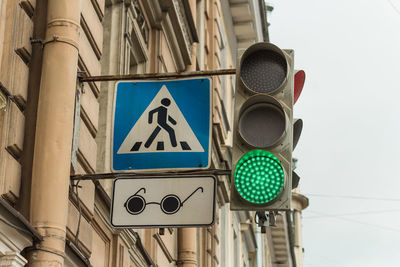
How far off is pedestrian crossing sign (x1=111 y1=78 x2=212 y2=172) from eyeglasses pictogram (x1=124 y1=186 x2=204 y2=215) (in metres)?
0.28

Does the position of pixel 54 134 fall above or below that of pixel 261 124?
above

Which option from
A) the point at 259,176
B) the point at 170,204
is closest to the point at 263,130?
the point at 259,176

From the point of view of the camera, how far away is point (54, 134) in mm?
8352

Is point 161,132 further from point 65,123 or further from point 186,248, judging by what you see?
point 186,248

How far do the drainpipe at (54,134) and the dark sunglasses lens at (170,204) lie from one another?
0.85 meters

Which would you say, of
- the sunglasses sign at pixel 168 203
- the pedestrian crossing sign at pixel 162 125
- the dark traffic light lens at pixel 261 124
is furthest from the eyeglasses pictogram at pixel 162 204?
the dark traffic light lens at pixel 261 124

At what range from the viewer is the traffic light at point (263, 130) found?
6992mm

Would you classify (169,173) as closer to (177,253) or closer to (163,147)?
(163,147)

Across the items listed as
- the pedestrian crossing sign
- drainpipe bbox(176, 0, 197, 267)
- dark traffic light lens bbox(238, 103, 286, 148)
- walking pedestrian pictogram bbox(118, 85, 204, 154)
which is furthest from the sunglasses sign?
drainpipe bbox(176, 0, 197, 267)

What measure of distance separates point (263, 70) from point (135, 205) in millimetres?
1692

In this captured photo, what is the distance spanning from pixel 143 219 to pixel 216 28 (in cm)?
1670

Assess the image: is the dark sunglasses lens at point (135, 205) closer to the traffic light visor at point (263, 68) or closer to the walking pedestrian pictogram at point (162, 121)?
the walking pedestrian pictogram at point (162, 121)

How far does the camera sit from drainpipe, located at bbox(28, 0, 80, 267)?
798 centimetres

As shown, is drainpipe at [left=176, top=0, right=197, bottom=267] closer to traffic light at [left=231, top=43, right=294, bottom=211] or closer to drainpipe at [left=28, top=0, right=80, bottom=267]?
drainpipe at [left=28, top=0, right=80, bottom=267]
